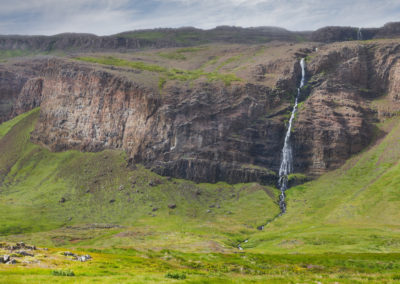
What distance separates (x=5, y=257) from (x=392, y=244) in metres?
104

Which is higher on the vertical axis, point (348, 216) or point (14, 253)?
point (14, 253)

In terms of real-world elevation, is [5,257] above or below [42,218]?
above

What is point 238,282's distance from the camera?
29.2 metres

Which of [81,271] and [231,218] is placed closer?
[81,271]

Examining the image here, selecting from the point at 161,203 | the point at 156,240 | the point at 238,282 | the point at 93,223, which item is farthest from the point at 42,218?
the point at 238,282

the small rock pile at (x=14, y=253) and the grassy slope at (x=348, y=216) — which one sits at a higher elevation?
the small rock pile at (x=14, y=253)

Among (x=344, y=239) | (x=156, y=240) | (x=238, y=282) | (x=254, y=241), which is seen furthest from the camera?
(x=254, y=241)

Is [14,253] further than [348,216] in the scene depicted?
No

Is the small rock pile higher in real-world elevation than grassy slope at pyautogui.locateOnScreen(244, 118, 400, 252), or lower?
higher

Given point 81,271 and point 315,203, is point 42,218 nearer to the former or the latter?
point 315,203

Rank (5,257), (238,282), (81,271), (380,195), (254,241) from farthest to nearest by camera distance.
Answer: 1. (380,195)
2. (254,241)
3. (5,257)
4. (81,271)
5. (238,282)

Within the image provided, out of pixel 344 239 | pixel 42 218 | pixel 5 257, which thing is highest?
pixel 5 257

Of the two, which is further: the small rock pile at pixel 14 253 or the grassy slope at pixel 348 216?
the grassy slope at pixel 348 216

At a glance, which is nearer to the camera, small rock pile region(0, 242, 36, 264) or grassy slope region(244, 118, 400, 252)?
small rock pile region(0, 242, 36, 264)
